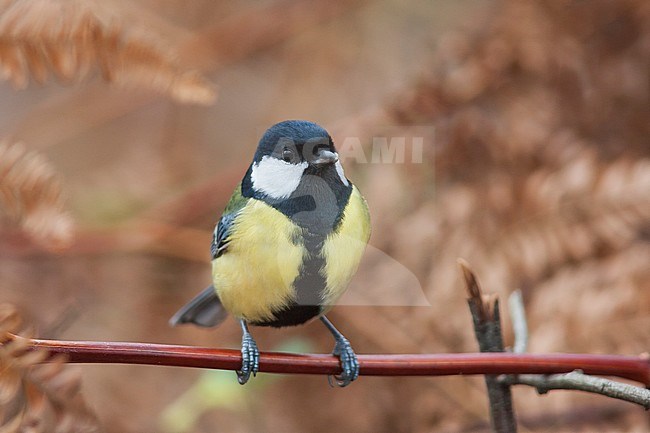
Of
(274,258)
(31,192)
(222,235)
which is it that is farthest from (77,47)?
(274,258)

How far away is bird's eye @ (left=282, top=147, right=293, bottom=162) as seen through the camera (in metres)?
0.80

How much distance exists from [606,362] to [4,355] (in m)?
0.68

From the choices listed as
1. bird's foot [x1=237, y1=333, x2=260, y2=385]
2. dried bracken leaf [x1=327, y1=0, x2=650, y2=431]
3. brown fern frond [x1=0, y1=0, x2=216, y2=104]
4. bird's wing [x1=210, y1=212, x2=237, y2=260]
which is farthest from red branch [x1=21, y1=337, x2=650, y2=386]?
dried bracken leaf [x1=327, y1=0, x2=650, y2=431]

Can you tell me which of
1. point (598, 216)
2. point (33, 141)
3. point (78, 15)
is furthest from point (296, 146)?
point (33, 141)

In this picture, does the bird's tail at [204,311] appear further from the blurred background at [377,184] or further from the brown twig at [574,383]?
the brown twig at [574,383]

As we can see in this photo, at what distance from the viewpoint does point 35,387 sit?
86 cm

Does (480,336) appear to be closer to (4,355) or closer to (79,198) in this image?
(4,355)

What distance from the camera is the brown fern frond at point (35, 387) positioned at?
75cm

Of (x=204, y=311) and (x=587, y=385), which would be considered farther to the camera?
(x=204, y=311)

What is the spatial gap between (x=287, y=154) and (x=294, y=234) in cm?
10

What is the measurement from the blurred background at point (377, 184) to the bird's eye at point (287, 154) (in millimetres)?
393

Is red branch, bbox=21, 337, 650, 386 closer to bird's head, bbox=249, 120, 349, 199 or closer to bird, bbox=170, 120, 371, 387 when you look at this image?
bird, bbox=170, 120, 371, 387

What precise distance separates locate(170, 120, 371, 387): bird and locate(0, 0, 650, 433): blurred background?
318 millimetres

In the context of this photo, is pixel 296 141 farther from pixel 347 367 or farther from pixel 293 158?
pixel 347 367
